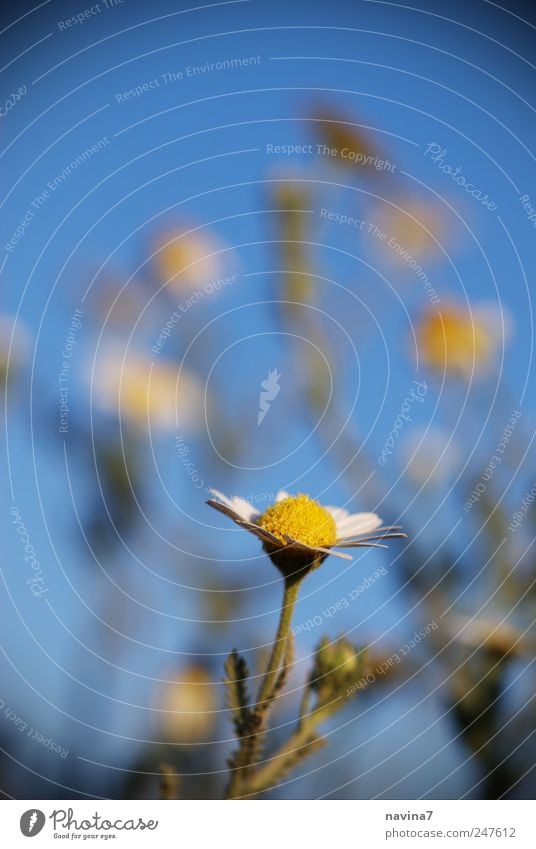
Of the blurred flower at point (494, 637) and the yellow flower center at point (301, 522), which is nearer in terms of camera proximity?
the yellow flower center at point (301, 522)

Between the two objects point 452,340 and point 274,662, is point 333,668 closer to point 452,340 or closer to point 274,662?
point 274,662

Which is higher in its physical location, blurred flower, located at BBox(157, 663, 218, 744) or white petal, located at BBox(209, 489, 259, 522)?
white petal, located at BBox(209, 489, 259, 522)

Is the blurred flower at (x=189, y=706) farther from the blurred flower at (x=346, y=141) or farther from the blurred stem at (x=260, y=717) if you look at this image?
the blurred flower at (x=346, y=141)

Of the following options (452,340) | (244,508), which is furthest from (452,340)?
(244,508)

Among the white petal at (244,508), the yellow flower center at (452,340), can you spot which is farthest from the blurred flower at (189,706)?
the yellow flower center at (452,340)

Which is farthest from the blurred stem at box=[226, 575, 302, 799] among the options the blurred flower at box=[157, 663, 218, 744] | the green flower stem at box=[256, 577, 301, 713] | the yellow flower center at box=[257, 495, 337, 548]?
the blurred flower at box=[157, 663, 218, 744]

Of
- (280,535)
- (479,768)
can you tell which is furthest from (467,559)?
(280,535)

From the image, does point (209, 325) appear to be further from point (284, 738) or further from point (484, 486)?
point (284, 738)

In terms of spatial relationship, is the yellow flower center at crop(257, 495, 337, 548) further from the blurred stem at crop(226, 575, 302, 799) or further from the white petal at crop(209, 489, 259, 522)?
the blurred stem at crop(226, 575, 302, 799)
